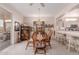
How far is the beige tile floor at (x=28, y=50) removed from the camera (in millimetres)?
2971

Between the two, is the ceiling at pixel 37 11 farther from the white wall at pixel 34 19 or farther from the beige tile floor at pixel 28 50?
the beige tile floor at pixel 28 50

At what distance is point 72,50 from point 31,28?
4.03ft

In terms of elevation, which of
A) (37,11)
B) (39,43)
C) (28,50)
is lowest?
(28,50)

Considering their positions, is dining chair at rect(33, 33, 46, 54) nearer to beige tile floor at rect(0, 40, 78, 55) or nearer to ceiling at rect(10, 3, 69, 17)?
beige tile floor at rect(0, 40, 78, 55)

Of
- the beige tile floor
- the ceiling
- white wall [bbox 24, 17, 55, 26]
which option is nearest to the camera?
the beige tile floor

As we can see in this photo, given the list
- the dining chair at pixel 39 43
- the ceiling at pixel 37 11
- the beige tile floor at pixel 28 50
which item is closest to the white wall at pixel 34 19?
the ceiling at pixel 37 11

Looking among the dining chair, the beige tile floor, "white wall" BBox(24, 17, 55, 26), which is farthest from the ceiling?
the beige tile floor

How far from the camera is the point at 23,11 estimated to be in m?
3.28

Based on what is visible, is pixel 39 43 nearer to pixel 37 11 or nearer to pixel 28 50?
pixel 28 50

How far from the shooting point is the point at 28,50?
313 cm

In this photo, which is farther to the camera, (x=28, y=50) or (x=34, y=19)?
(x=34, y=19)

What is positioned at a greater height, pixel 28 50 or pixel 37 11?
pixel 37 11

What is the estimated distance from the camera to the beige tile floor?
2.97 metres

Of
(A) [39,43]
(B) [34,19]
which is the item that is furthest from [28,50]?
(B) [34,19]
